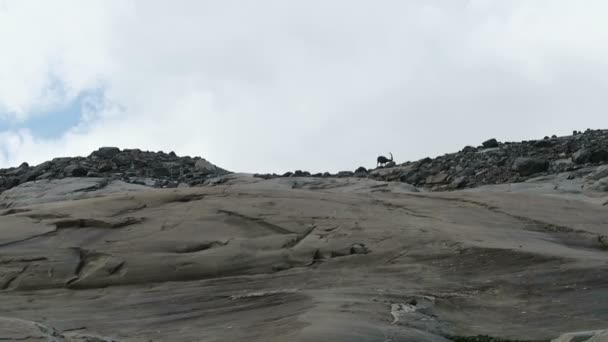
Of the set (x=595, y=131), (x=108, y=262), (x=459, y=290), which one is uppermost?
(x=595, y=131)

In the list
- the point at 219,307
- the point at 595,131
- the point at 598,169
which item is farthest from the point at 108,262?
the point at 595,131

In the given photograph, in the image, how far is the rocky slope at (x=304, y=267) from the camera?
7324 millimetres

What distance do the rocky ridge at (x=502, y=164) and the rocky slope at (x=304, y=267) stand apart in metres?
4.06

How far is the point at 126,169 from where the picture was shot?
65.5 ft

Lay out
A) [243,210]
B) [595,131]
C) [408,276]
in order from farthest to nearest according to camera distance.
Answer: [595,131], [243,210], [408,276]

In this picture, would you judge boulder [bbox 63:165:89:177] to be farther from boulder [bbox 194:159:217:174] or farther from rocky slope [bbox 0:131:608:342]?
rocky slope [bbox 0:131:608:342]

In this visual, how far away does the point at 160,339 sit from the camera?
7.09 meters

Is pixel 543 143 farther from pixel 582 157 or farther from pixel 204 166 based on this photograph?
pixel 204 166

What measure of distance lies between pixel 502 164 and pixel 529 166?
1.16 meters

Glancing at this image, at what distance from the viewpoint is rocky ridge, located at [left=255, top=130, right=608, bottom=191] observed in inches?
672

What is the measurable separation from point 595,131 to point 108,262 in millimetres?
14340

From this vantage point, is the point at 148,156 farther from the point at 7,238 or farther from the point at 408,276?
the point at 408,276

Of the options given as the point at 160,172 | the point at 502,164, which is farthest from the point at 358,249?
the point at 160,172

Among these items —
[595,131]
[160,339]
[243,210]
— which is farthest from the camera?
[595,131]
